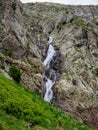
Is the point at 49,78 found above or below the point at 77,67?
below

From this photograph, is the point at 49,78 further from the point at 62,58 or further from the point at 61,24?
the point at 61,24

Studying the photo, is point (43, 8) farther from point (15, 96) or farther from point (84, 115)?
point (15, 96)

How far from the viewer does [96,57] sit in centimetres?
9062

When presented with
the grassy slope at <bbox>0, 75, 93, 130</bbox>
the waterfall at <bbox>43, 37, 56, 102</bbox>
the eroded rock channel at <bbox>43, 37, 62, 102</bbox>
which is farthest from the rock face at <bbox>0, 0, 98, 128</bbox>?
the grassy slope at <bbox>0, 75, 93, 130</bbox>

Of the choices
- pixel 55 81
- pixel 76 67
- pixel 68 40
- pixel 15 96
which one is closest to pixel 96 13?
pixel 68 40

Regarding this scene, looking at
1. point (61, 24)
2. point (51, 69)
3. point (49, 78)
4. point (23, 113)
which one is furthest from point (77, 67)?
point (23, 113)

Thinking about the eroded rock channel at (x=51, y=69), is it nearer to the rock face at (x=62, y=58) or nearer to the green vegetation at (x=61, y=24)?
the rock face at (x=62, y=58)

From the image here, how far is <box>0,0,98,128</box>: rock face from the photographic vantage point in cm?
6869

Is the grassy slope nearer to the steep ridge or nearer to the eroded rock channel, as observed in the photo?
the eroded rock channel

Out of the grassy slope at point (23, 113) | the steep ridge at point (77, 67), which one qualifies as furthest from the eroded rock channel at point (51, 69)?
the grassy slope at point (23, 113)

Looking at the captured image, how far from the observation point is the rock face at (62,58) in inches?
2704

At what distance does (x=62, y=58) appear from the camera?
86.2 meters

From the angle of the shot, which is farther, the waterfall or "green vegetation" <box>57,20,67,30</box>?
"green vegetation" <box>57,20,67,30</box>

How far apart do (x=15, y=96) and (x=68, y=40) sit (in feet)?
223
